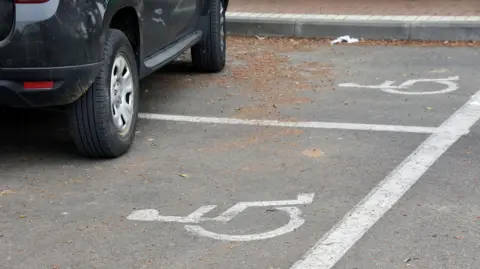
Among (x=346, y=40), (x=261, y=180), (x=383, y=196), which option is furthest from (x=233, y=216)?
(x=346, y=40)

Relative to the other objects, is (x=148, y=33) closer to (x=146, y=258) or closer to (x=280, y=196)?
(x=280, y=196)

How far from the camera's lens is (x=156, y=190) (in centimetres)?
558

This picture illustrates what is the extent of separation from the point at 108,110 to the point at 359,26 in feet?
18.6

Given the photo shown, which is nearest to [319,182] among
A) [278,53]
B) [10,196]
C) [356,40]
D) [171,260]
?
[171,260]

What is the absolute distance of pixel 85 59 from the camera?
223 inches

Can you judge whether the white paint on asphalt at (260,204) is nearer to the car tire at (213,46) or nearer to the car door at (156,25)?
the car door at (156,25)

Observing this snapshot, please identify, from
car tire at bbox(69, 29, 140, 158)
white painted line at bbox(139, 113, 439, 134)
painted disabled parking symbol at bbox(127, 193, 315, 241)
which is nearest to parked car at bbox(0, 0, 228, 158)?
car tire at bbox(69, 29, 140, 158)

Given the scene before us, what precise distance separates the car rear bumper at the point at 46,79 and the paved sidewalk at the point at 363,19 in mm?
5809

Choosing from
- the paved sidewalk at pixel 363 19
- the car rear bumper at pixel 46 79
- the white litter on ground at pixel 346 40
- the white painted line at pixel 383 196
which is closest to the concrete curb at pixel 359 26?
the paved sidewalk at pixel 363 19

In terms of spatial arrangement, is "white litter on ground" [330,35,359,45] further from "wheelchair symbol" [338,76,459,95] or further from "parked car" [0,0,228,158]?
"parked car" [0,0,228,158]

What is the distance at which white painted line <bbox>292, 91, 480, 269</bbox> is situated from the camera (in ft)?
14.9

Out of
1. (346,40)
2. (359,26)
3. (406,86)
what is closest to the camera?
(406,86)

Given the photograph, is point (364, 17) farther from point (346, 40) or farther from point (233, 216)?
point (233, 216)

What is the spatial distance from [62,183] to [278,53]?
4.94 meters
